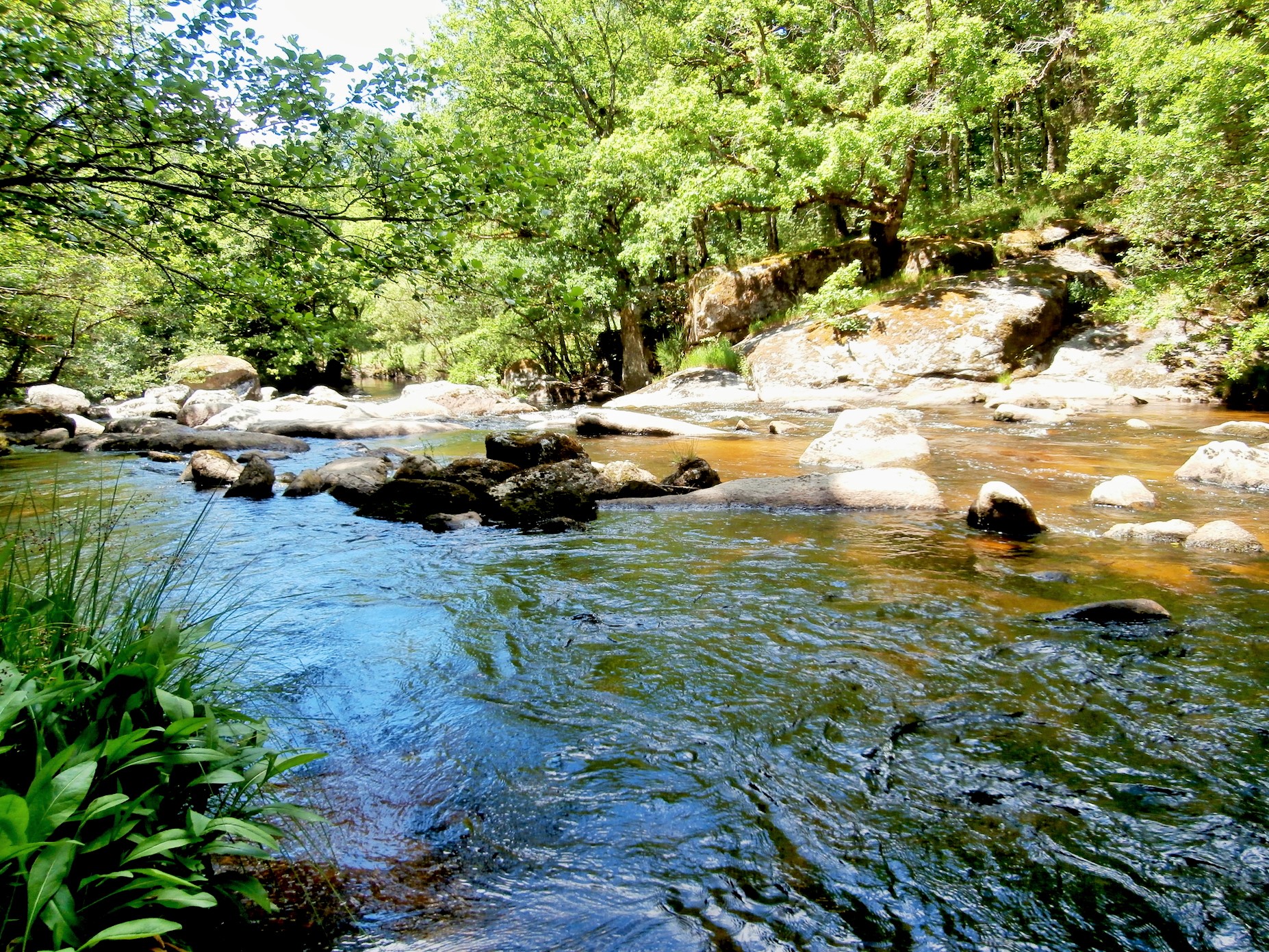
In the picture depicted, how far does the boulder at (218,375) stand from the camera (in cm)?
2317

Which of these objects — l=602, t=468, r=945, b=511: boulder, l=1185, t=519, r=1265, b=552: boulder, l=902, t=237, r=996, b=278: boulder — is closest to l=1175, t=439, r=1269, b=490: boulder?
l=1185, t=519, r=1265, b=552: boulder

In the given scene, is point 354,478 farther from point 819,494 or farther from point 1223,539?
point 1223,539

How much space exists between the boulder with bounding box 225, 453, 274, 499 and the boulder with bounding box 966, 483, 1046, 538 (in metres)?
8.75

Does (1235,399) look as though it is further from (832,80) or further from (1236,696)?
(832,80)

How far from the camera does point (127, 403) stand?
21406 mm

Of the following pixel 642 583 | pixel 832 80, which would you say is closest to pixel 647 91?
pixel 832 80

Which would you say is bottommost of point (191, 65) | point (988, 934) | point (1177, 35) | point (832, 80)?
point (988, 934)

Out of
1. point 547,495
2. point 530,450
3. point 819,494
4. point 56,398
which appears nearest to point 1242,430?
point 819,494

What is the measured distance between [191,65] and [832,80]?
24196 mm

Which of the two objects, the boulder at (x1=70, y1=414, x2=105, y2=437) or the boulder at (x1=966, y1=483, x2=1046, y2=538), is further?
the boulder at (x1=70, y1=414, x2=105, y2=437)

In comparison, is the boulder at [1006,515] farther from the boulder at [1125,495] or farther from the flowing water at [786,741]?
the boulder at [1125,495]

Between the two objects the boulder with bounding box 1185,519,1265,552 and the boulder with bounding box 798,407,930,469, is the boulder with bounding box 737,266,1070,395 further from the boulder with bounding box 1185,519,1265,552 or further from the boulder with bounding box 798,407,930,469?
the boulder with bounding box 1185,519,1265,552

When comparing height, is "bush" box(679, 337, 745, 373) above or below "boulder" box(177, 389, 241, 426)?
above

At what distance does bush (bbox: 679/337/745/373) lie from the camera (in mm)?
19938
